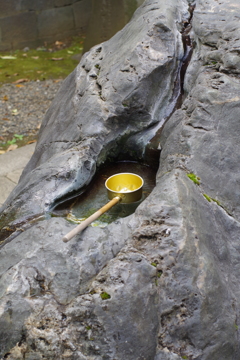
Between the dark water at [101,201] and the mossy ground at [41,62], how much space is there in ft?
18.5

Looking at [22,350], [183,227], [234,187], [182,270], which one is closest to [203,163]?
[234,187]

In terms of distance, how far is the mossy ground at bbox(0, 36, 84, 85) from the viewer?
8.12 meters

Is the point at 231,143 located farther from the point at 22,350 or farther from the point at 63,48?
the point at 63,48

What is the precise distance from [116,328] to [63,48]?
8848 mm

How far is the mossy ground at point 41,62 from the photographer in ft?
26.7

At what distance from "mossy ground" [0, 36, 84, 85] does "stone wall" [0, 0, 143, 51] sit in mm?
221

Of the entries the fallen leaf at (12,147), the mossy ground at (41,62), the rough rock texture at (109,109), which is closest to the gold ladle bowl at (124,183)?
the rough rock texture at (109,109)

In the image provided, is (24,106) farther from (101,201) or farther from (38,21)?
(101,201)

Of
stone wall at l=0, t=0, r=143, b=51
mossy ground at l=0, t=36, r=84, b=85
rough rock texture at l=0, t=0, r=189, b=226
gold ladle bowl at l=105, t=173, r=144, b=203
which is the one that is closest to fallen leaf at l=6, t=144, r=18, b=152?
rough rock texture at l=0, t=0, r=189, b=226

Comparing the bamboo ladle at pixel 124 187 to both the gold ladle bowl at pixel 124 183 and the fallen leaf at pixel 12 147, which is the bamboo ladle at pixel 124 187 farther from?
the fallen leaf at pixel 12 147

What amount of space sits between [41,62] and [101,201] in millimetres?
7042

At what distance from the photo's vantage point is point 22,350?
1.68 m

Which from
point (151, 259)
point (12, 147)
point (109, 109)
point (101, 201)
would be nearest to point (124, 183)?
point (101, 201)

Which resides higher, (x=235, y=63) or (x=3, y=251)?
(x=235, y=63)
